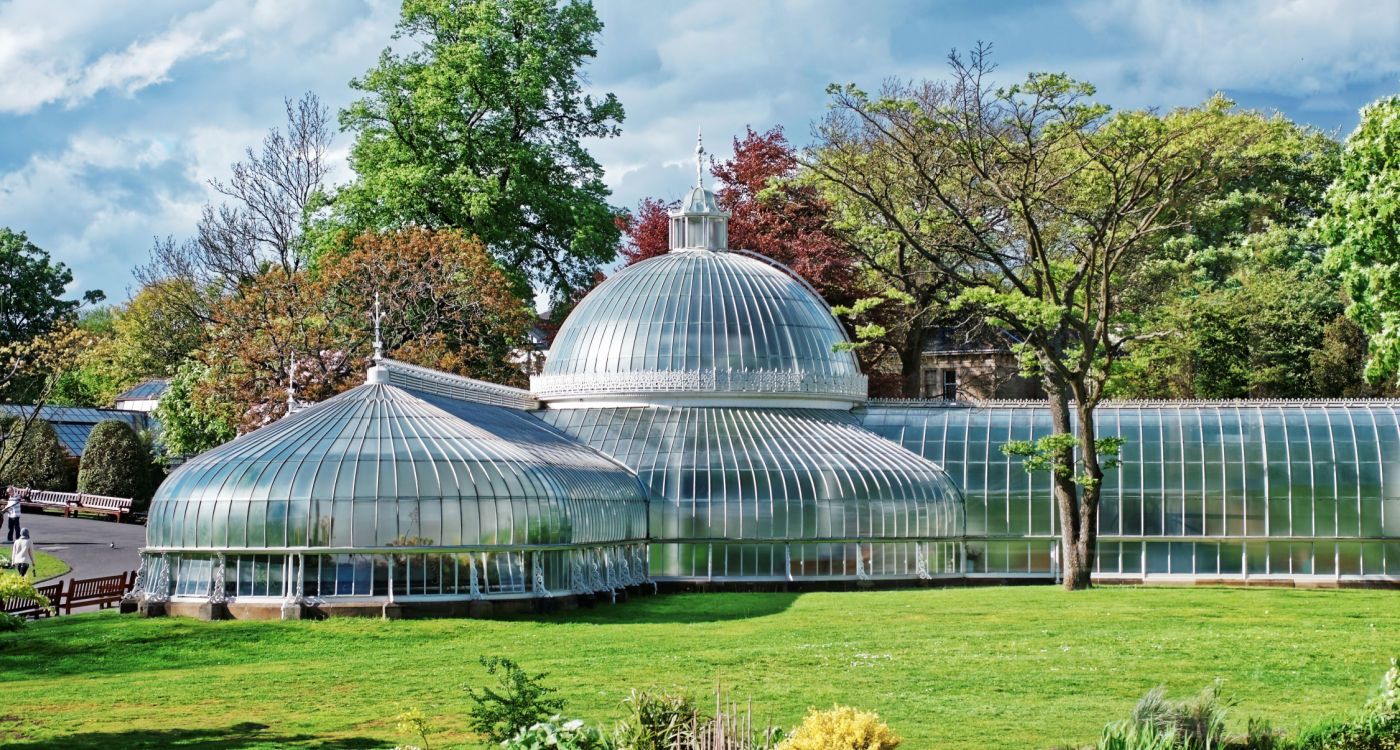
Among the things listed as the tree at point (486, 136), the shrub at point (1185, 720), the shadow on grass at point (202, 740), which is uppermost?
the tree at point (486, 136)

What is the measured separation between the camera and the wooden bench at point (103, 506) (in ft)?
198

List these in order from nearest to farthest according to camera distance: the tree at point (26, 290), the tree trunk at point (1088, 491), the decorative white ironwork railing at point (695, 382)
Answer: the tree trunk at point (1088, 491) → the decorative white ironwork railing at point (695, 382) → the tree at point (26, 290)

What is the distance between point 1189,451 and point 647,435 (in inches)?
520

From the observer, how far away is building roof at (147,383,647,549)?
28.5 m

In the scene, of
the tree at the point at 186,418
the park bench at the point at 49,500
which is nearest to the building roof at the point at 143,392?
the park bench at the point at 49,500

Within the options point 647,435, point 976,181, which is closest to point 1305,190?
point 976,181

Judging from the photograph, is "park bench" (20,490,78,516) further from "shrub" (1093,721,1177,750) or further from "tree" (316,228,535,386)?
"shrub" (1093,721,1177,750)

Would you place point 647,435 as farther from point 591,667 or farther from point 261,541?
point 591,667

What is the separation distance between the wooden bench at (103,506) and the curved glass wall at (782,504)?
90.3 ft

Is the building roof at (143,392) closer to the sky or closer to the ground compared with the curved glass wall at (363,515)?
closer to the sky

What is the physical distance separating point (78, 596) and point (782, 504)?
15.2m

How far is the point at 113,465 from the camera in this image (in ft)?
208

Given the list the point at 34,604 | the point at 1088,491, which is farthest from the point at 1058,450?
the point at 34,604

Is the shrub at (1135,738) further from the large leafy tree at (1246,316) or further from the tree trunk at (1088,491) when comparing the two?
the large leafy tree at (1246,316)
